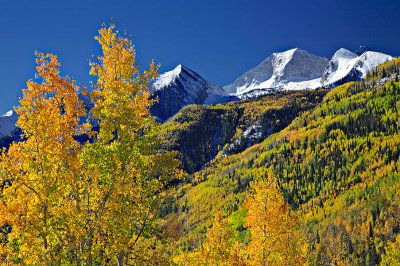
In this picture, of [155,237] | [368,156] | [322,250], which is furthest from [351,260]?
[155,237]

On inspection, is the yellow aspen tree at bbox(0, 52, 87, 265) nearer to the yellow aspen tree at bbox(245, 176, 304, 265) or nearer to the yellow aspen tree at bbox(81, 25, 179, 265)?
the yellow aspen tree at bbox(81, 25, 179, 265)

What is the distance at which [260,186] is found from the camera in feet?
86.6

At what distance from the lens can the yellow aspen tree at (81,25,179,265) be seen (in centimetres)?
1180

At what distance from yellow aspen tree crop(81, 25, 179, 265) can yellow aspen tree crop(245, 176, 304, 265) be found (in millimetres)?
14765

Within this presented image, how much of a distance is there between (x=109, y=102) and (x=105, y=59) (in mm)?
2495

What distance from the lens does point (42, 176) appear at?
11.6 m

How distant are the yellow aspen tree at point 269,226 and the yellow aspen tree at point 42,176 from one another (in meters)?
18.0

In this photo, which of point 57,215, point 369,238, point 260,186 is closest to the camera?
point 57,215

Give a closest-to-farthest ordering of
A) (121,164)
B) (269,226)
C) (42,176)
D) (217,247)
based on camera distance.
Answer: (42,176), (121,164), (269,226), (217,247)

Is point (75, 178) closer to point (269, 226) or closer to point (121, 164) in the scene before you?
point (121, 164)

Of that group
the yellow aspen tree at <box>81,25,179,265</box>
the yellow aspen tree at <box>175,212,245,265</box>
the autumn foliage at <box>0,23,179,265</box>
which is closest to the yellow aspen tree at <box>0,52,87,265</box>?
the autumn foliage at <box>0,23,179,265</box>

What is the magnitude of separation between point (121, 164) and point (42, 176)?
340 centimetres

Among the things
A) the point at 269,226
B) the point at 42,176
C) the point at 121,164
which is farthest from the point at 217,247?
the point at 42,176

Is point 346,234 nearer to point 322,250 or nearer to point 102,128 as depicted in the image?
point 322,250
